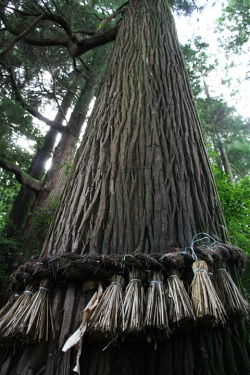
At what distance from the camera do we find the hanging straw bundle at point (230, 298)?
1207mm

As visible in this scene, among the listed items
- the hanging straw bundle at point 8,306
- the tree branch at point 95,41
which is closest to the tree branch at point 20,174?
the tree branch at point 95,41

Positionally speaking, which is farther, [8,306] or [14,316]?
[8,306]

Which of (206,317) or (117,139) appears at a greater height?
(117,139)

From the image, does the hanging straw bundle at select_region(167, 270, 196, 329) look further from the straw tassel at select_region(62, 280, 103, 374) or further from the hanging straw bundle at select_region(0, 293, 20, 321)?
the hanging straw bundle at select_region(0, 293, 20, 321)

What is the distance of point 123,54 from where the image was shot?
273 centimetres

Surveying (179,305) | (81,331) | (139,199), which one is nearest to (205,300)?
(179,305)

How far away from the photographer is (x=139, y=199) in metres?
1.61

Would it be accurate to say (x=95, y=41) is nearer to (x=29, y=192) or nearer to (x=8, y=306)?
(x=8, y=306)

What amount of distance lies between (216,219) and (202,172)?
37 cm

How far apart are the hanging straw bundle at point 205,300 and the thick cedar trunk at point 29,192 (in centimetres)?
627

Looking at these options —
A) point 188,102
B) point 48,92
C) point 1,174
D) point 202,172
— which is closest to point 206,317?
point 202,172

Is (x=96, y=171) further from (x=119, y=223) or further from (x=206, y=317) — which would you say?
(x=206, y=317)

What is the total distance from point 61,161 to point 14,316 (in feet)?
21.1

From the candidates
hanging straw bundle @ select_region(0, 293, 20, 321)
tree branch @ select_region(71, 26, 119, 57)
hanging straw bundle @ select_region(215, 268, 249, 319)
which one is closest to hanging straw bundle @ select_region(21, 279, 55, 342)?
hanging straw bundle @ select_region(0, 293, 20, 321)
